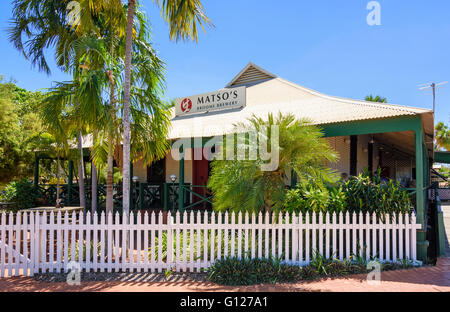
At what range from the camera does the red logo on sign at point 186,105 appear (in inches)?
537

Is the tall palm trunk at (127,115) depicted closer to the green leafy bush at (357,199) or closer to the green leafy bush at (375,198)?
the green leafy bush at (357,199)

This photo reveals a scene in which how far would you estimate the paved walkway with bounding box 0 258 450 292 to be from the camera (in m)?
5.21

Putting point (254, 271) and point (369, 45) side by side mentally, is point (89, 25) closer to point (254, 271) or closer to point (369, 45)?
point (254, 271)

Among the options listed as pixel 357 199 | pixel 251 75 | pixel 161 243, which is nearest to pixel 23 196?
pixel 161 243

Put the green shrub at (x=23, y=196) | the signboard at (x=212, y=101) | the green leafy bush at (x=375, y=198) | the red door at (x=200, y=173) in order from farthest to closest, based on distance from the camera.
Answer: the green shrub at (x=23, y=196)
the red door at (x=200, y=173)
the signboard at (x=212, y=101)
the green leafy bush at (x=375, y=198)

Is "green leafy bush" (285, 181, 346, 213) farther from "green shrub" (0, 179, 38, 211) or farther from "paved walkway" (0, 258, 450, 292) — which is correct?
"green shrub" (0, 179, 38, 211)

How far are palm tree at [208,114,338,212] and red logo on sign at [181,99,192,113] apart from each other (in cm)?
730

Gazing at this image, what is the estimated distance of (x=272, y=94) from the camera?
42.3ft

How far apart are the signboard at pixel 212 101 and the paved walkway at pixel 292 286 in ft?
26.5

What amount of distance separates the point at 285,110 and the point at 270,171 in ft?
14.8

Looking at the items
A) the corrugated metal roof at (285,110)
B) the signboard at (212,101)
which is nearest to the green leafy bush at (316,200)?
the corrugated metal roof at (285,110)
